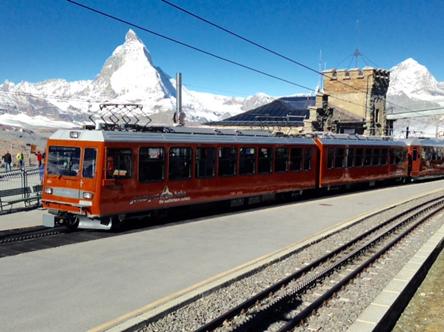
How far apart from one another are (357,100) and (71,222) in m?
50.8

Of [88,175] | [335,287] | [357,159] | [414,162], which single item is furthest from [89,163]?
[414,162]

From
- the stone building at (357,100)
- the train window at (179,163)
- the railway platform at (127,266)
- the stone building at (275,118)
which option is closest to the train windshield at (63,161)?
the railway platform at (127,266)

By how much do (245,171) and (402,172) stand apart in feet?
63.5

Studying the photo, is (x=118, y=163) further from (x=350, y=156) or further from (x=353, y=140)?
(x=353, y=140)

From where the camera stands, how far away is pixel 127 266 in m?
10.6

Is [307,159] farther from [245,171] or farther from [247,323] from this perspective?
[247,323]

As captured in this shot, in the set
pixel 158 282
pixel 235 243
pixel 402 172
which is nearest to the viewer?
pixel 158 282

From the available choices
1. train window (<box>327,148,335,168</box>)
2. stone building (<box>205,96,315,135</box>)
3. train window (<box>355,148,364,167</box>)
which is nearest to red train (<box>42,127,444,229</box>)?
train window (<box>327,148,335,168</box>)

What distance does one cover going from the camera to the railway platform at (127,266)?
7.83 metres

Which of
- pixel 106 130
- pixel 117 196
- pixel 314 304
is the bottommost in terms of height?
pixel 314 304

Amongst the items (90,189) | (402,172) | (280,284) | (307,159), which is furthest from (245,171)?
(402,172)

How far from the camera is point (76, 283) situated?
9.27 meters

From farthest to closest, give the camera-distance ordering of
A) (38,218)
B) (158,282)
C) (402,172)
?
(402,172) → (38,218) → (158,282)

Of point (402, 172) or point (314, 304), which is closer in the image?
point (314, 304)
